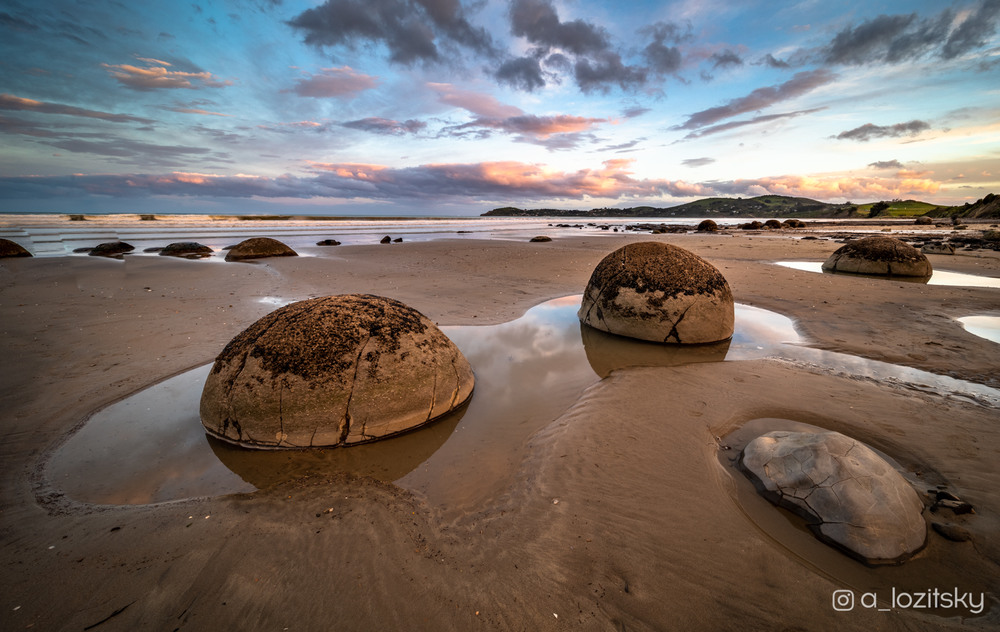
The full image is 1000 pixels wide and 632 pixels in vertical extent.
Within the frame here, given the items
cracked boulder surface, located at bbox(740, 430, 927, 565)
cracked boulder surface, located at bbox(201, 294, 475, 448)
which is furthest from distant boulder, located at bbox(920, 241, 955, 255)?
cracked boulder surface, located at bbox(201, 294, 475, 448)

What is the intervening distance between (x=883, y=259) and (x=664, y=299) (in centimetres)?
1222

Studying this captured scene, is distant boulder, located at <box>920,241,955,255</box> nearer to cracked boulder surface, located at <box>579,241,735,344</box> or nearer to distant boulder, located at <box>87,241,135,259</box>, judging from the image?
cracked boulder surface, located at <box>579,241,735,344</box>

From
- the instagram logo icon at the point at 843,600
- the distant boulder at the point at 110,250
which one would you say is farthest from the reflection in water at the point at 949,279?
the distant boulder at the point at 110,250

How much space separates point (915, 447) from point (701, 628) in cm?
317

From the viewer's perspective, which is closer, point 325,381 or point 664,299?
point 325,381

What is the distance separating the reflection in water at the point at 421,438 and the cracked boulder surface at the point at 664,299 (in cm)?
36

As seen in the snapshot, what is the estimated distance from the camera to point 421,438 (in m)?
3.97

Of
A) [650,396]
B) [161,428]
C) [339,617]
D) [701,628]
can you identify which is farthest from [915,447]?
[161,428]

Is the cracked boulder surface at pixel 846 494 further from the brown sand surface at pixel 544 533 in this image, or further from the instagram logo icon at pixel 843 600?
the instagram logo icon at pixel 843 600

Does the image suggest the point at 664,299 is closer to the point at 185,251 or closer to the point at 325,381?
the point at 325,381

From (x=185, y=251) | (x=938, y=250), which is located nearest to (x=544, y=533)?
(x=185, y=251)

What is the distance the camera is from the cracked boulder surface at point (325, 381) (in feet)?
12.2

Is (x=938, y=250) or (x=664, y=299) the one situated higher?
(x=664, y=299)

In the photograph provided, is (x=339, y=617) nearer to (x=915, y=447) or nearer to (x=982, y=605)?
(x=982, y=605)
